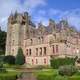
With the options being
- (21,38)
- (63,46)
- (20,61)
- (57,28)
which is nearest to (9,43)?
(21,38)

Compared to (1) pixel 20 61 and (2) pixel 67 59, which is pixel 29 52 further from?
(2) pixel 67 59

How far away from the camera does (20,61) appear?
241 ft

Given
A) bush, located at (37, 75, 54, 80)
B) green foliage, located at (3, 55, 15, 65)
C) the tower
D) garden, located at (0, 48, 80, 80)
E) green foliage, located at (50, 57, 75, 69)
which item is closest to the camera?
garden, located at (0, 48, 80, 80)

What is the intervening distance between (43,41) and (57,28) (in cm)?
730

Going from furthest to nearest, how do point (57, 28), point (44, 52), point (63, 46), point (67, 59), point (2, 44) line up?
point (2, 44)
point (57, 28)
point (44, 52)
point (63, 46)
point (67, 59)

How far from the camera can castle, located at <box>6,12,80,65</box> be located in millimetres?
67688

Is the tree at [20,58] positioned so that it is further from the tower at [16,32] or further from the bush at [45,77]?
the bush at [45,77]

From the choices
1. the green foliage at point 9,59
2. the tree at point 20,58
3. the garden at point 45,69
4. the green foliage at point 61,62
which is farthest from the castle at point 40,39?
the green foliage at point 61,62

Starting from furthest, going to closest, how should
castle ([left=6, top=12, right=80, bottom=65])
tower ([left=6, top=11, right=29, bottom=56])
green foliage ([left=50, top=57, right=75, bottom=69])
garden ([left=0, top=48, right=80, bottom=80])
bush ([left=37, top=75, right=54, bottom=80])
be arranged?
tower ([left=6, top=11, right=29, bottom=56])
castle ([left=6, top=12, right=80, bottom=65])
green foliage ([left=50, top=57, right=75, bottom=69])
bush ([left=37, top=75, right=54, bottom=80])
garden ([left=0, top=48, right=80, bottom=80])

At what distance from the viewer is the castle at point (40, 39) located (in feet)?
222

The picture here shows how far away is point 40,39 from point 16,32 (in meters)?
9.59

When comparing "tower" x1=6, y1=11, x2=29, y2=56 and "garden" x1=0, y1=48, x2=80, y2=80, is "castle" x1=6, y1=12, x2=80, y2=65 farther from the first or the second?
"garden" x1=0, y1=48, x2=80, y2=80

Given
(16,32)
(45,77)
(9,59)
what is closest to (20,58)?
(9,59)

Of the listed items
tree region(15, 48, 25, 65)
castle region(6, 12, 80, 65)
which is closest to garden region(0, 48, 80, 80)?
tree region(15, 48, 25, 65)
